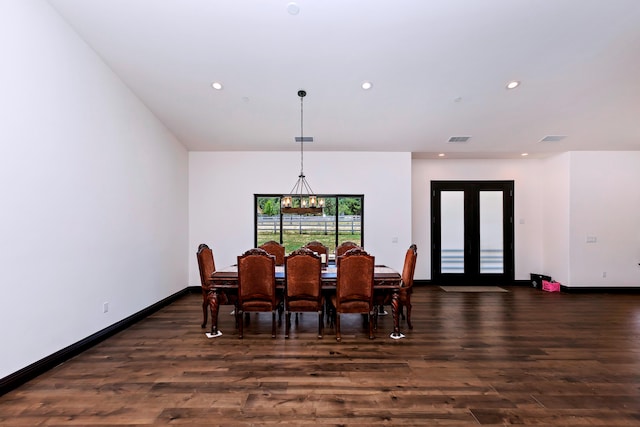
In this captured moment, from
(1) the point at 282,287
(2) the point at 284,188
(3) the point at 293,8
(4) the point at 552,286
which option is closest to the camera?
(3) the point at 293,8

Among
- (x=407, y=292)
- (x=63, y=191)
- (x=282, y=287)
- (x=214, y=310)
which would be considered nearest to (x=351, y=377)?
(x=282, y=287)

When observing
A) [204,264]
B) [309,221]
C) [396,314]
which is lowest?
[396,314]

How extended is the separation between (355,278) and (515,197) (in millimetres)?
5526

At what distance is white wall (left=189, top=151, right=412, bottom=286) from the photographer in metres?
6.25

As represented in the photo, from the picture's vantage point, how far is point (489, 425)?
2094mm

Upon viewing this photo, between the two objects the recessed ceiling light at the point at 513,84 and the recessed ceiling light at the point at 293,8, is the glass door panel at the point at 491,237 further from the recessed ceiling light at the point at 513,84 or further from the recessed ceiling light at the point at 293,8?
the recessed ceiling light at the point at 293,8

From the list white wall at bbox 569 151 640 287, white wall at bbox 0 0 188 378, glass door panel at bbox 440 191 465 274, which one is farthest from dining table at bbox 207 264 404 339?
white wall at bbox 569 151 640 287

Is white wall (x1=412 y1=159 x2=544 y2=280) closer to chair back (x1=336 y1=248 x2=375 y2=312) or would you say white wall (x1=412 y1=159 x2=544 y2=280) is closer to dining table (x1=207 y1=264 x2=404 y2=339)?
dining table (x1=207 y1=264 x2=404 y2=339)

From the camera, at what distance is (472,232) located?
22.7ft

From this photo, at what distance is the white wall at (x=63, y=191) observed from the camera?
8.38 ft

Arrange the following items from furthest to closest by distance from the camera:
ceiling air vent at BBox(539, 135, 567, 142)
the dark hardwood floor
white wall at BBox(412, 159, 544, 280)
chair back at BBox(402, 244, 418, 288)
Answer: white wall at BBox(412, 159, 544, 280), ceiling air vent at BBox(539, 135, 567, 142), chair back at BBox(402, 244, 418, 288), the dark hardwood floor

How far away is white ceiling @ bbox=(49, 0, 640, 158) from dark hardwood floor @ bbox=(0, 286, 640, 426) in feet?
11.0

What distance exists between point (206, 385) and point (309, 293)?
1510mm

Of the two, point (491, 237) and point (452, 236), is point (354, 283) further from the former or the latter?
point (491, 237)
